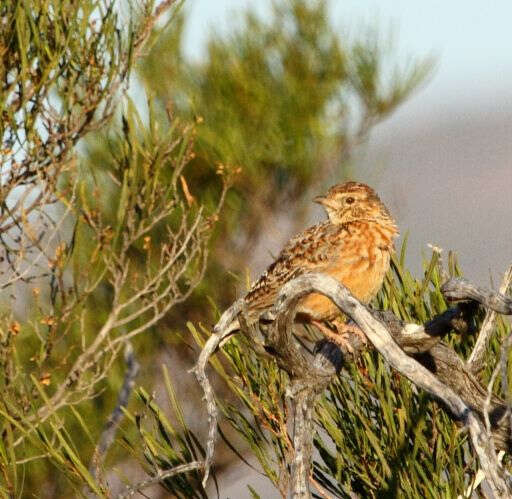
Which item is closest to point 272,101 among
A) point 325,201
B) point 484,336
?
point 325,201

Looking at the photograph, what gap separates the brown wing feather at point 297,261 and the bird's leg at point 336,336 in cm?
43

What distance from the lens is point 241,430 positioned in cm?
415

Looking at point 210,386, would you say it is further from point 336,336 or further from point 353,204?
point 353,204

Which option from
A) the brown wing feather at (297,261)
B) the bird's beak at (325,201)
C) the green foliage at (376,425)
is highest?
the bird's beak at (325,201)

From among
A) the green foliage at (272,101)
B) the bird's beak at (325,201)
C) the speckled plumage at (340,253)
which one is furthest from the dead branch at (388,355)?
the green foliage at (272,101)

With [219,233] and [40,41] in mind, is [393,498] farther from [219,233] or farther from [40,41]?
[219,233]

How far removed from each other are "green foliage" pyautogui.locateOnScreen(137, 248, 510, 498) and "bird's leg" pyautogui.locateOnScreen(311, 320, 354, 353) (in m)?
0.09

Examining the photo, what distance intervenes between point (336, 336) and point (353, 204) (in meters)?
1.82

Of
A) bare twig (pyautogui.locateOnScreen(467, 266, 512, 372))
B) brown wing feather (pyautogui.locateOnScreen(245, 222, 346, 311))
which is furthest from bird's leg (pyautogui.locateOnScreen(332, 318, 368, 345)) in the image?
bare twig (pyautogui.locateOnScreen(467, 266, 512, 372))

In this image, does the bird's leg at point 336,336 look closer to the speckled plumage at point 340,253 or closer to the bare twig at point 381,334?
the speckled plumage at point 340,253

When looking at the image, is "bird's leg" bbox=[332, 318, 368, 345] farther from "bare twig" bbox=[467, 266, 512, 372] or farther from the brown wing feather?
"bare twig" bbox=[467, 266, 512, 372]

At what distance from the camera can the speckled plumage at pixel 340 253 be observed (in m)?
5.48

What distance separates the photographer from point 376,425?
13.2ft

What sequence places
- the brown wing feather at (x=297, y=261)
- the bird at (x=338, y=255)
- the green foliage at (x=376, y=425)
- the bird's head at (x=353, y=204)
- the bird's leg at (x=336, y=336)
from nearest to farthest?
the green foliage at (x=376, y=425), the bird's leg at (x=336, y=336), the bird at (x=338, y=255), the brown wing feather at (x=297, y=261), the bird's head at (x=353, y=204)
